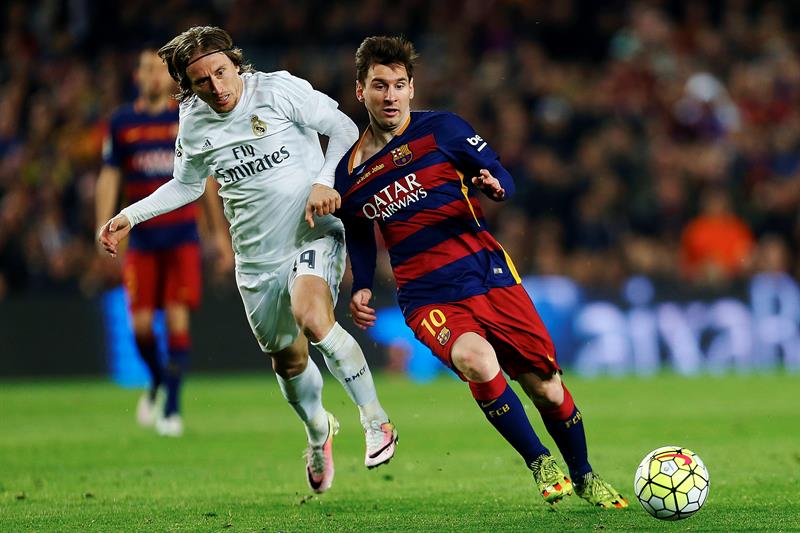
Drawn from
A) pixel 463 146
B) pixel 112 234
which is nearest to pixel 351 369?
pixel 463 146

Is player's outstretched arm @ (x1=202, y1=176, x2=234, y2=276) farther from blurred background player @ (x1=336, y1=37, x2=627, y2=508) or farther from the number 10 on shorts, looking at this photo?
the number 10 on shorts

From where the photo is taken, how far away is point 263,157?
707 cm

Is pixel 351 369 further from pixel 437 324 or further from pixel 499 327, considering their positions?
pixel 499 327

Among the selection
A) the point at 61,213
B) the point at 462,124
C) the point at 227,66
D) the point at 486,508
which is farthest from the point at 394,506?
the point at 61,213

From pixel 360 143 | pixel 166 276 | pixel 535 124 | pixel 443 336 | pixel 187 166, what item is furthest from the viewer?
pixel 535 124

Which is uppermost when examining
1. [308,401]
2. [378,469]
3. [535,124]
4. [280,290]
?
[535,124]

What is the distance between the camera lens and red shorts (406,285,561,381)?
6301 millimetres

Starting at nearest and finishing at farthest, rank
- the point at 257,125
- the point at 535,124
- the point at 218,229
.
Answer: the point at 257,125 < the point at 218,229 < the point at 535,124

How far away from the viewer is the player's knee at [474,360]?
6.15 meters

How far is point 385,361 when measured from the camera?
16.3 metres

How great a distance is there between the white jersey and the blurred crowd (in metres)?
9.22

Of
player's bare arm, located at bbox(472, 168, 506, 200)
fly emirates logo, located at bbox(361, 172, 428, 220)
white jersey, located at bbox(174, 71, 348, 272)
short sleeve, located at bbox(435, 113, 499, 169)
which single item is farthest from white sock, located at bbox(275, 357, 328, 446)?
player's bare arm, located at bbox(472, 168, 506, 200)

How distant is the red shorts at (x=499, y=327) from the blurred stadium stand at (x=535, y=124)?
31.6ft

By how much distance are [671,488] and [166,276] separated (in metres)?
5.94
